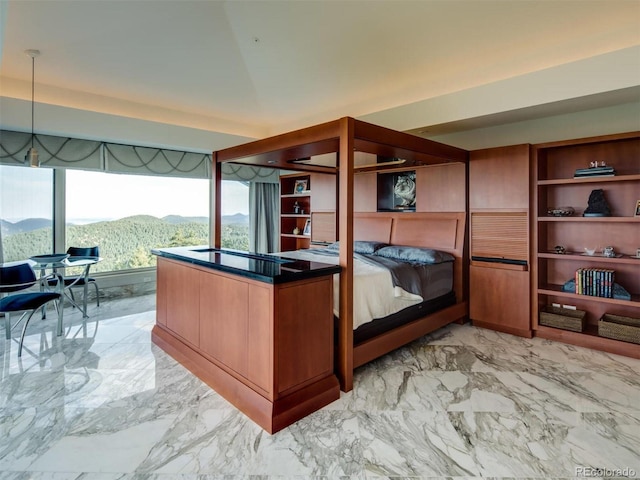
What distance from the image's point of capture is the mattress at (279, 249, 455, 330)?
9.24 feet

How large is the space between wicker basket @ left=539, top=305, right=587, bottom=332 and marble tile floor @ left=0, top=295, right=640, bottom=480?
0.28m

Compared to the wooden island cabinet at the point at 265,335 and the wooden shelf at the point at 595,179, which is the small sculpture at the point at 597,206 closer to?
the wooden shelf at the point at 595,179

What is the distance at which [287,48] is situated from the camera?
3.98 meters

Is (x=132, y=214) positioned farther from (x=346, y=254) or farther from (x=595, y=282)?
(x=595, y=282)

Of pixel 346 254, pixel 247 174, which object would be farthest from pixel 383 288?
pixel 247 174

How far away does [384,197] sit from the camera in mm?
5012

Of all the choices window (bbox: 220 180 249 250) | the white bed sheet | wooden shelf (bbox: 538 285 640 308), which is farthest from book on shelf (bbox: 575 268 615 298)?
window (bbox: 220 180 249 250)

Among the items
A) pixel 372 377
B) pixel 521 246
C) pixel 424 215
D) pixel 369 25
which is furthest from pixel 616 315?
pixel 369 25

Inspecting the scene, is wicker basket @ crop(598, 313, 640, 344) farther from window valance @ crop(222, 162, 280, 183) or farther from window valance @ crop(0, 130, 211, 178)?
window valance @ crop(0, 130, 211, 178)

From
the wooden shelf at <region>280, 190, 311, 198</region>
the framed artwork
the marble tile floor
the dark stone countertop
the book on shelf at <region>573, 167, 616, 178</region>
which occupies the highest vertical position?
the framed artwork

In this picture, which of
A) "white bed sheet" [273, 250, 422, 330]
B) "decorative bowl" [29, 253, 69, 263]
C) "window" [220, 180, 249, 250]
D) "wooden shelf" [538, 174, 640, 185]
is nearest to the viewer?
"white bed sheet" [273, 250, 422, 330]

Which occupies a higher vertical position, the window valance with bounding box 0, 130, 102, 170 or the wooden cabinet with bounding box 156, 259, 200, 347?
the window valance with bounding box 0, 130, 102, 170

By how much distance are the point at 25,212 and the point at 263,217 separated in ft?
12.1

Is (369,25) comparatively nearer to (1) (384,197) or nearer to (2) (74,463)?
(1) (384,197)
